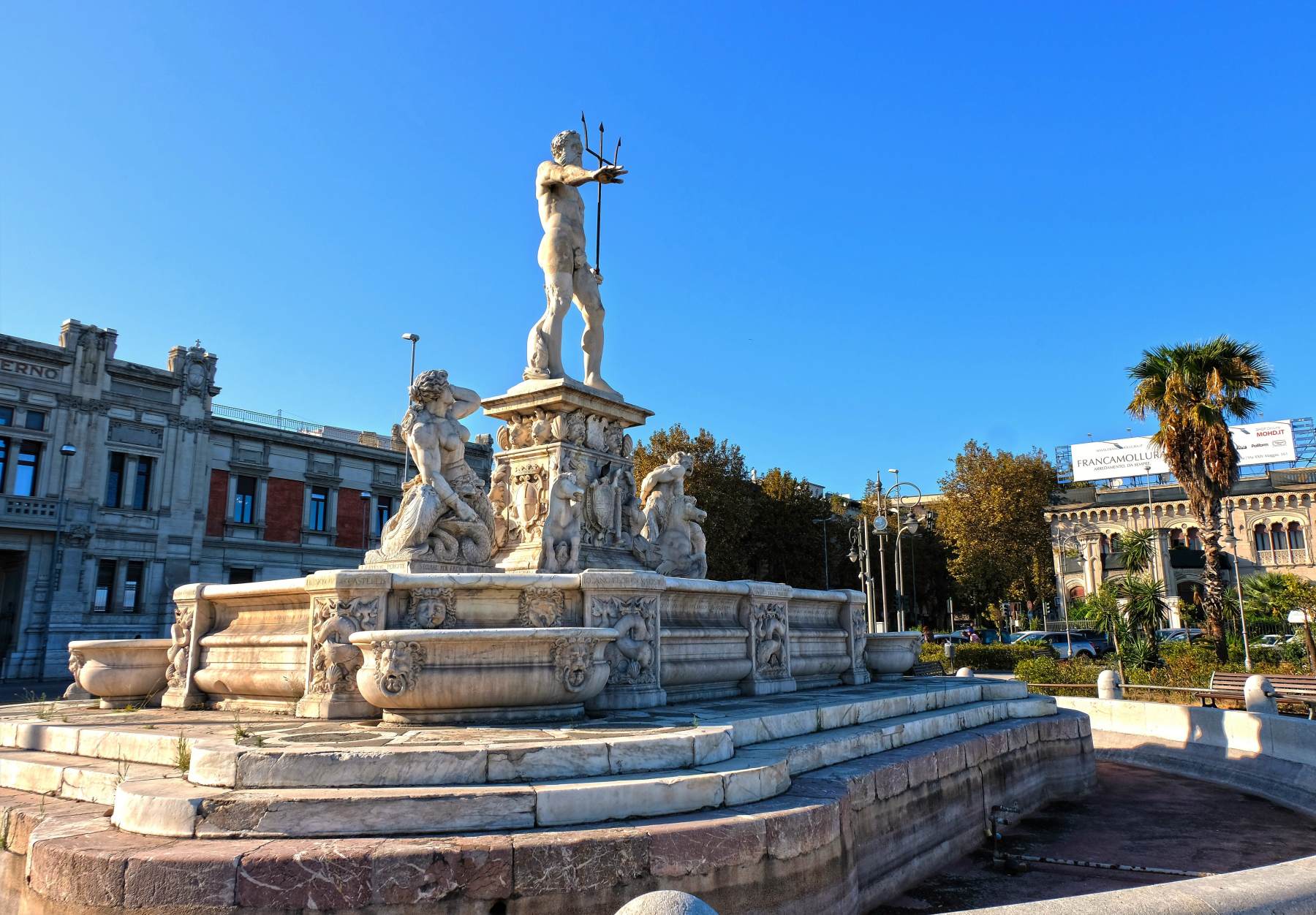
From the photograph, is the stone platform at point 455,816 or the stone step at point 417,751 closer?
the stone platform at point 455,816

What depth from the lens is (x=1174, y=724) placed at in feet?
39.3

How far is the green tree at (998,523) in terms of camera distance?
41.0m

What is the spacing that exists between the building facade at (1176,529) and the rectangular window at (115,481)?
46.5 metres

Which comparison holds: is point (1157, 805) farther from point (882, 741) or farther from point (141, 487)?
point (141, 487)

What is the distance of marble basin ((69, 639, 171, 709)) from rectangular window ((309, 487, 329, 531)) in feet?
99.1

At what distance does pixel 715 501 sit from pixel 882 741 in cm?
2827

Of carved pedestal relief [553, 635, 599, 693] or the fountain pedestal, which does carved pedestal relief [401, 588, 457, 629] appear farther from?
the fountain pedestal

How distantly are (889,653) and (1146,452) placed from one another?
171 feet

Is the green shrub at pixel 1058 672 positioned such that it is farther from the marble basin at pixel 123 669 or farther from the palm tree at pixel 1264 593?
the marble basin at pixel 123 669

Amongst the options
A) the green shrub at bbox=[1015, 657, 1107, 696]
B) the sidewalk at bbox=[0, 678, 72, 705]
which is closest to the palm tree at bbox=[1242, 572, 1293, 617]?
the green shrub at bbox=[1015, 657, 1107, 696]

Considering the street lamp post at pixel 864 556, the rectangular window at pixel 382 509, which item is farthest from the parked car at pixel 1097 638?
the rectangular window at pixel 382 509

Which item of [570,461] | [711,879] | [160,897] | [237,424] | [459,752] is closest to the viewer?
[160,897]

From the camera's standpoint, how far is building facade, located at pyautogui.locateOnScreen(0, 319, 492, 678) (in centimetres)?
2922

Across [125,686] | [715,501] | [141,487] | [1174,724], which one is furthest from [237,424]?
[1174,724]
